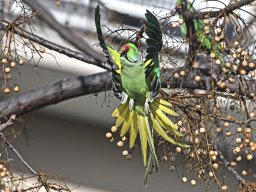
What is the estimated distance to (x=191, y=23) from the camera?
1.85 metres

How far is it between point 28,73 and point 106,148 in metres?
0.54

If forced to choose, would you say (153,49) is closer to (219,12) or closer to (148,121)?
(148,121)

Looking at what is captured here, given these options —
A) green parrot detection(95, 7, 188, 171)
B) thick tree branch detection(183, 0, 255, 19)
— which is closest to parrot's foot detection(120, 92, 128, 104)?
green parrot detection(95, 7, 188, 171)

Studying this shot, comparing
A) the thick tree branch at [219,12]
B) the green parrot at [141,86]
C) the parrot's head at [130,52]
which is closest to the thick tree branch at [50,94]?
the thick tree branch at [219,12]

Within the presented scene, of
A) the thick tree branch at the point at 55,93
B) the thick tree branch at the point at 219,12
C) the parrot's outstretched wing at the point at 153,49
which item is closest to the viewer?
the parrot's outstretched wing at the point at 153,49

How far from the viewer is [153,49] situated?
1.25 m

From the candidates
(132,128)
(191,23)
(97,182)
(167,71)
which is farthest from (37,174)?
(97,182)

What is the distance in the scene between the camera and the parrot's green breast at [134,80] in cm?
133

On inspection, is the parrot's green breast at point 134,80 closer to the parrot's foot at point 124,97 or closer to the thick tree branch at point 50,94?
the parrot's foot at point 124,97

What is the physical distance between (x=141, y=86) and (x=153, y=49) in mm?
130

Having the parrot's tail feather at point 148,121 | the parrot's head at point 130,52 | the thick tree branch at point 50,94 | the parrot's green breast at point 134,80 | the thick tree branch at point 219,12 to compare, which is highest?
the thick tree branch at point 219,12

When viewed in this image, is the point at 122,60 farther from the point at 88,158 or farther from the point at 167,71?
the point at 88,158

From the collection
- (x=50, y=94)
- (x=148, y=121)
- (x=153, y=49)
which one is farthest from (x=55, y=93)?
(x=153, y=49)

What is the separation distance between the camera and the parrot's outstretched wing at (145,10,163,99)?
1.23m
